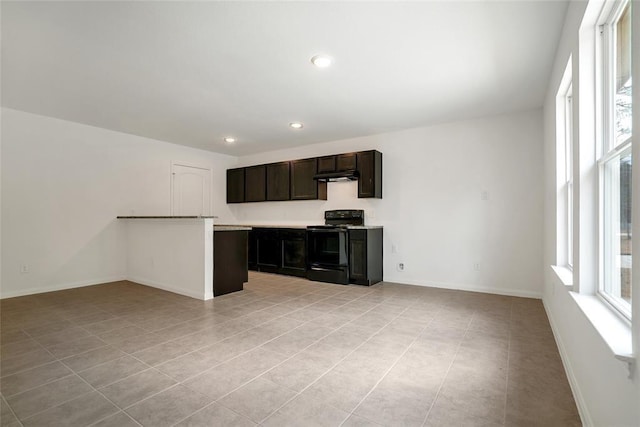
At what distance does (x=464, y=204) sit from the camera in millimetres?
4566

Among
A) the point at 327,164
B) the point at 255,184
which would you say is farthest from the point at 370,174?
the point at 255,184

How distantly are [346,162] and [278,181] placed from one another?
5.50ft

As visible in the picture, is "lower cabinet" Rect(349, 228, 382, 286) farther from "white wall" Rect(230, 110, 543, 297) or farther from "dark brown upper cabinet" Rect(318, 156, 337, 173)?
"dark brown upper cabinet" Rect(318, 156, 337, 173)

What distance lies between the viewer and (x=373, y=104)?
12.9 ft

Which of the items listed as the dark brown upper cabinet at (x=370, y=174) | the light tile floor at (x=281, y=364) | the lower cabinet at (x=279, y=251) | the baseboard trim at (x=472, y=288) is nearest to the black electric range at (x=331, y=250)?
the lower cabinet at (x=279, y=251)

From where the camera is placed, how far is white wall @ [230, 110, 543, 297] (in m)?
4.14

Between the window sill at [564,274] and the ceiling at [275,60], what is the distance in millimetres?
1913

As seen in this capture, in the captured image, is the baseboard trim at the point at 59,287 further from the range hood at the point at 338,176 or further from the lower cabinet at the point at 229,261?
the range hood at the point at 338,176

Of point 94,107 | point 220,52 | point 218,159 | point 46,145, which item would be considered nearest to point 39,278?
point 46,145

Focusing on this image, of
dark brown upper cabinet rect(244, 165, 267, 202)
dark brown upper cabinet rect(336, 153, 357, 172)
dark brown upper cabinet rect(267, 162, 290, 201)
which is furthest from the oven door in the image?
dark brown upper cabinet rect(244, 165, 267, 202)

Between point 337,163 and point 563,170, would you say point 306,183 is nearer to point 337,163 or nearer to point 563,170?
point 337,163

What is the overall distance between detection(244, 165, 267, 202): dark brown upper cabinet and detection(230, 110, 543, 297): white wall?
6.60 ft

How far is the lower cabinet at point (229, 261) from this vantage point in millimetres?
4215

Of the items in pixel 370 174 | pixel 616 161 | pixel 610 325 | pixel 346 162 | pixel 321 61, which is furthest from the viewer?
pixel 346 162
